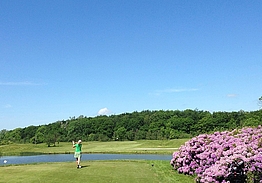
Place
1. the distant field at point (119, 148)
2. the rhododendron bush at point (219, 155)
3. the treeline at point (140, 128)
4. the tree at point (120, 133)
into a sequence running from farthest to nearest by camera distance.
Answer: the tree at point (120, 133)
the treeline at point (140, 128)
the distant field at point (119, 148)
the rhododendron bush at point (219, 155)

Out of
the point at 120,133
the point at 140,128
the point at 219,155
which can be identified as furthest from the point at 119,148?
the point at 219,155

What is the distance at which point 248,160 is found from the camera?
39.1ft

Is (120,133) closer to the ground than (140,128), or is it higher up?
closer to the ground

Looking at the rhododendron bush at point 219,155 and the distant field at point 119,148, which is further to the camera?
the distant field at point 119,148

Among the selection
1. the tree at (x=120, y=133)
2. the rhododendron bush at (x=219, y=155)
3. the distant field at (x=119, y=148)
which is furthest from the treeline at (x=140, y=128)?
the rhododendron bush at (x=219, y=155)

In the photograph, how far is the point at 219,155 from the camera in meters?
14.1

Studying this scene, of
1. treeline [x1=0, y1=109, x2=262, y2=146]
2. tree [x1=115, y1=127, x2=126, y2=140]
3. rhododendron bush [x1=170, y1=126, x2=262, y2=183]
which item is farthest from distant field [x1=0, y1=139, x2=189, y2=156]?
rhododendron bush [x1=170, y1=126, x2=262, y2=183]

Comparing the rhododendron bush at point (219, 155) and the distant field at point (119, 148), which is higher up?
the rhododendron bush at point (219, 155)

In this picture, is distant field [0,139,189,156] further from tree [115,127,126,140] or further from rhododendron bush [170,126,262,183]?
rhododendron bush [170,126,262,183]

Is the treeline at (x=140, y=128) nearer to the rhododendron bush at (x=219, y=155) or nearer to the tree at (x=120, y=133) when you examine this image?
the tree at (x=120, y=133)

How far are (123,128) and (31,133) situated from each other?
41.9 metres

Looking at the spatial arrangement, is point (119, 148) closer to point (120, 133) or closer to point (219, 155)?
point (120, 133)

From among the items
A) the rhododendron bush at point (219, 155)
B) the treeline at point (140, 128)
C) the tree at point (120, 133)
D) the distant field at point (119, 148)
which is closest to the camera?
the rhododendron bush at point (219, 155)

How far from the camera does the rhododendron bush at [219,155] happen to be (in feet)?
39.7
